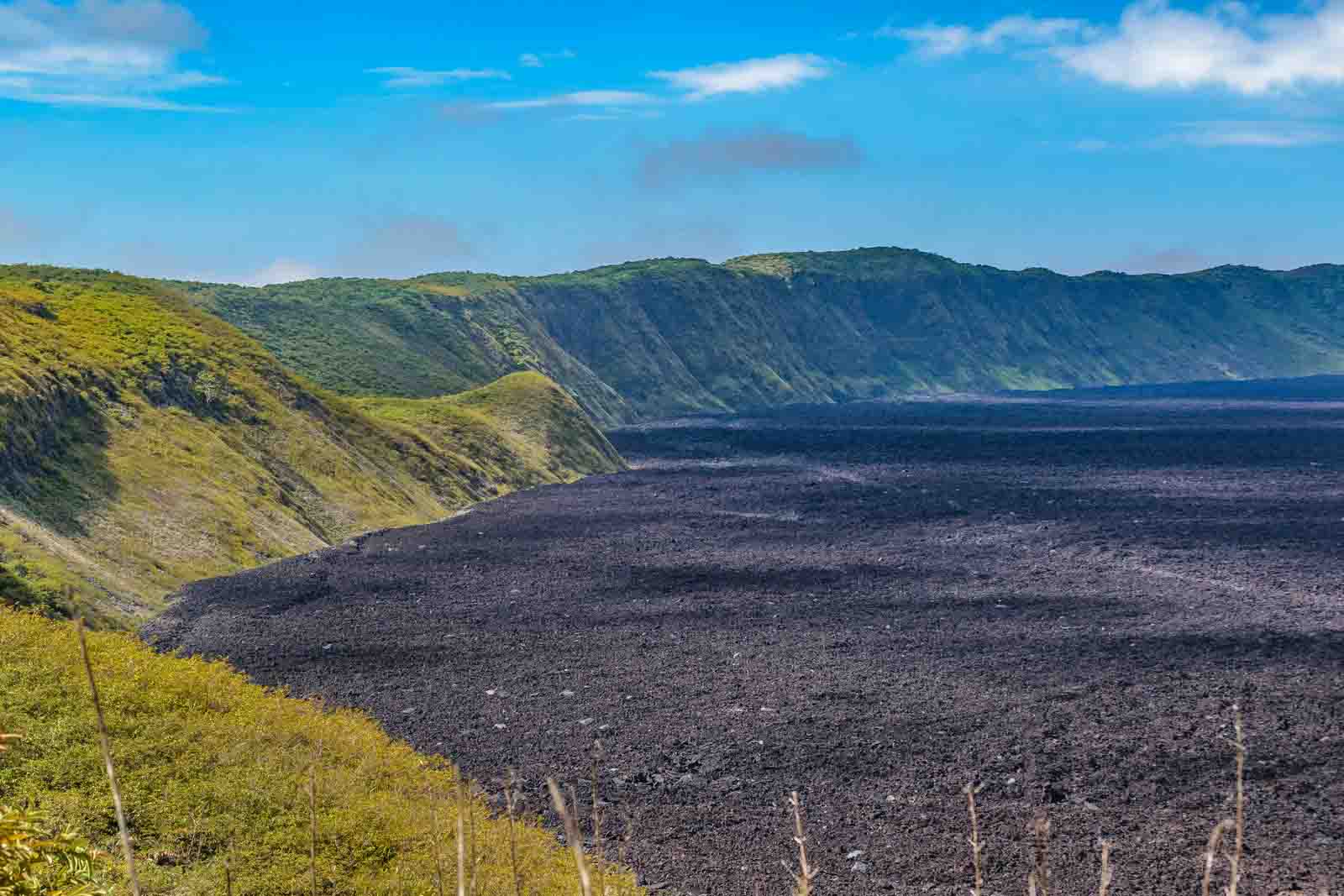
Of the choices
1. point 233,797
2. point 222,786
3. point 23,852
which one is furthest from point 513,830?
point 222,786

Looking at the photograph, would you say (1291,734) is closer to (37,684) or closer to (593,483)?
(37,684)

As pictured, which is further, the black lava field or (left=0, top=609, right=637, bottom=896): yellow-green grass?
the black lava field

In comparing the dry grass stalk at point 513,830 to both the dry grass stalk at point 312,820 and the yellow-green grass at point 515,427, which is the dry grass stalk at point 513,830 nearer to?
the dry grass stalk at point 312,820

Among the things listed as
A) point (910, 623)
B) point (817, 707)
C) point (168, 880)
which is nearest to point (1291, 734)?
point (817, 707)

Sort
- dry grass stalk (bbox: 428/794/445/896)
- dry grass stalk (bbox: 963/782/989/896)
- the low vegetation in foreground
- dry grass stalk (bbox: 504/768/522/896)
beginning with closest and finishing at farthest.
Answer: dry grass stalk (bbox: 963/782/989/896) < dry grass stalk (bbox: 504/768/522/896) < dry grass stalk (bbox: 428/794/445/896) < the low vegetation in foreground

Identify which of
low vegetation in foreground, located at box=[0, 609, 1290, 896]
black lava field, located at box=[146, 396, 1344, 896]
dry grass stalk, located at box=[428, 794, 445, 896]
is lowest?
black lava field, located at box=[146, 396, 1344, 896]

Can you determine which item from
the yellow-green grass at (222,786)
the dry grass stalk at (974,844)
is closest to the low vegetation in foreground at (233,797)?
the yellow-green grass at (222,786)

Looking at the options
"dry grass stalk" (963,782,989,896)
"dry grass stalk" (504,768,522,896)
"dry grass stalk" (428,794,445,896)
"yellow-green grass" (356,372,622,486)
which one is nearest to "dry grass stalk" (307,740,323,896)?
"dry grass stalk" (428,794,445,896)

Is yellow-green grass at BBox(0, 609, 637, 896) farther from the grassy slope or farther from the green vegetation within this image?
the grassy slope
